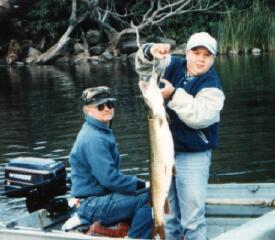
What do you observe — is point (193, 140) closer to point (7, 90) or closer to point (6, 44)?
point (7, 90)

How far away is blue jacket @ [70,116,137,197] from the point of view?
6.11 metres

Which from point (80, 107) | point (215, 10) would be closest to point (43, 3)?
point (215, 10)

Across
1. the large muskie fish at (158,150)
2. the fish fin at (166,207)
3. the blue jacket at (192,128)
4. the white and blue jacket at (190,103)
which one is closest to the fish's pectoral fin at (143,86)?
the large muskie fish at (158,150)

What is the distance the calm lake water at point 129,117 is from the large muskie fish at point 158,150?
5609 millimetres

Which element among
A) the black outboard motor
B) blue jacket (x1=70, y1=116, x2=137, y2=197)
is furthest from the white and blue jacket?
the black outboard motor

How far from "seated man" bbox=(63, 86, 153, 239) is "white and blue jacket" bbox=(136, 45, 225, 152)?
0.79m

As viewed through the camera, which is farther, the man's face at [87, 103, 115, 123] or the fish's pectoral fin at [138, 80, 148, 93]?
the man's face at [87, 103, 115, 123]

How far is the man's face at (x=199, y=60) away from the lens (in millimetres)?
5500

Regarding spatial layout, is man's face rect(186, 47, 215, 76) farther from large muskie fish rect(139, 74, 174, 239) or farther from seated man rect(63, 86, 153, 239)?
seated man rect(63, 86, 153, 239)

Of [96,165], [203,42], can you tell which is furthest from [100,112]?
[203,42]

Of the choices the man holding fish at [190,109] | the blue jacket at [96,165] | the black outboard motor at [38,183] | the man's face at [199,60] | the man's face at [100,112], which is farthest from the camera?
the black outboard motor at [38,183]

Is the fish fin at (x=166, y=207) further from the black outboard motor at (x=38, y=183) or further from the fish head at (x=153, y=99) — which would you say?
the black outboard motor at (x=38, y=183)

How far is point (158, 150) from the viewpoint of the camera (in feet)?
17.2

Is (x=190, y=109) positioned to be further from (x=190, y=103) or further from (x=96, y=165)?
(x=96, y=165)
